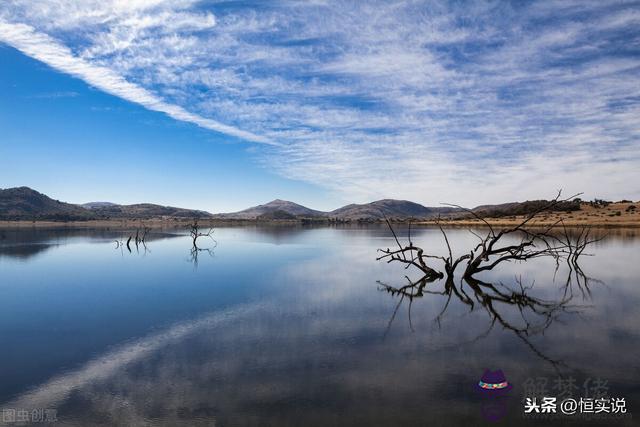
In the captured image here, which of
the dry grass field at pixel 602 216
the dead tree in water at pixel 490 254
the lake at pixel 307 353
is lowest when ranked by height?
the lake at pixel 307 353

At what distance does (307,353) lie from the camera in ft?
31.9

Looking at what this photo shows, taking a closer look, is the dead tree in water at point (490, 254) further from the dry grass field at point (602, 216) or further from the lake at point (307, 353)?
the dry grass field at point (602, 216)

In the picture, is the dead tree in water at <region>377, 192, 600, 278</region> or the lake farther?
the dead tree in water at <region>377, 192, 600, 278</region>

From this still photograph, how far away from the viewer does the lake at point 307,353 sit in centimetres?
691

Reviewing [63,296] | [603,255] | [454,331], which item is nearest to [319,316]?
[454,331]

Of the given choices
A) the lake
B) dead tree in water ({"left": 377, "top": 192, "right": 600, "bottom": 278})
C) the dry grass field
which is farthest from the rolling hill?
dead tree in water ({"left": 377, "top": 192, "right": 600, "bottom": 278})

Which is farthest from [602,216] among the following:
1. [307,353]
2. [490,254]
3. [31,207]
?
[31,207]

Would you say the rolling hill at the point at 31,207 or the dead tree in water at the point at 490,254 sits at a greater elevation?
the rolling hill at the point at 31,207

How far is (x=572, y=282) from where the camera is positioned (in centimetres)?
2006

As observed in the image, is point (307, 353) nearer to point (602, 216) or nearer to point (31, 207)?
point (602, 216)

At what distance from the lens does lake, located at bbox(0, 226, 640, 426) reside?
6914 mm

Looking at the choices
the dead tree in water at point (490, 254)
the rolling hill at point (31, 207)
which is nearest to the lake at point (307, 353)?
the dead tree in water at point (490, 254)

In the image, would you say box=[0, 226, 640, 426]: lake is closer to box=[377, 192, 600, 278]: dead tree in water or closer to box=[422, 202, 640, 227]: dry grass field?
box=[377, 192, 600, 278]: dead tree in water

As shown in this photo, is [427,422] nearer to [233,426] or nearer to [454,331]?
[233,426]
